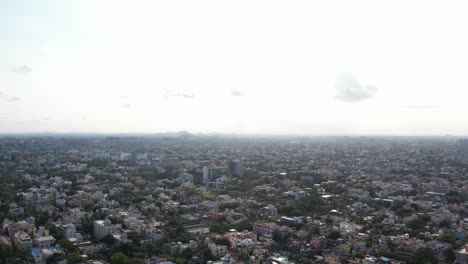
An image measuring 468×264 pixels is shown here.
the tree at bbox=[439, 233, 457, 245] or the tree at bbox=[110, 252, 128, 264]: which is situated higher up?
the tree at bbox=[439, 233, 457, 245]

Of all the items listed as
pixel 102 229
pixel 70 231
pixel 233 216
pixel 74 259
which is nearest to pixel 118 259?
pixel 74 259

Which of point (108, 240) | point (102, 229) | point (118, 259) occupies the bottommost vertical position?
point (108, 240)

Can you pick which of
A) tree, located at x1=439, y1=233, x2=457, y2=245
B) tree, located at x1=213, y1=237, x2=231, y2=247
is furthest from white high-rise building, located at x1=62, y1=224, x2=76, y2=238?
tree, located at x1=439, y1=233, x2=457, y2=245

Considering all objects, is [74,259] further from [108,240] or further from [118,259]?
[108,240]

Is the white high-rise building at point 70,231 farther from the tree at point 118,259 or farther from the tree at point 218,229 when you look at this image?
the tree at point 218,229

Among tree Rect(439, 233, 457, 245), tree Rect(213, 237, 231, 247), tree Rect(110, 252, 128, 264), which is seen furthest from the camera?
tree Rect(439, 233, 457, 245)

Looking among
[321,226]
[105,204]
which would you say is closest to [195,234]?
[321,226]

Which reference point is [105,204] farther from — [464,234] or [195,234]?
[464,234]

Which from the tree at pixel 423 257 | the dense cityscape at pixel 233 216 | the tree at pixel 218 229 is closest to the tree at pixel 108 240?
the dense cityscape at pixel 233 216

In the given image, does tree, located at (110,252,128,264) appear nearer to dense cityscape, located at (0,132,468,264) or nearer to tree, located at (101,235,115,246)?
→ dense cityscape, located at (0,132,468,264)
